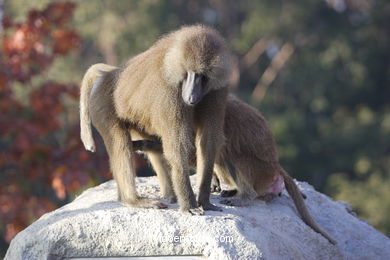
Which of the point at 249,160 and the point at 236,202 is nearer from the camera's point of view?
the point at 236,202

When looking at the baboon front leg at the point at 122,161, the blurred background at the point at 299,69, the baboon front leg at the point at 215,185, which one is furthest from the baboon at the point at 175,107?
the blurred background at the point at 299,69

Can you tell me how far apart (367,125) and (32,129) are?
1206 centimetres

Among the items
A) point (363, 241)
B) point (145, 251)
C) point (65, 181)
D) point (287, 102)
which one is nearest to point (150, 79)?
point (145, 251)

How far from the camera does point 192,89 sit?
602 centimetres

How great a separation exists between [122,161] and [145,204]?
45cm

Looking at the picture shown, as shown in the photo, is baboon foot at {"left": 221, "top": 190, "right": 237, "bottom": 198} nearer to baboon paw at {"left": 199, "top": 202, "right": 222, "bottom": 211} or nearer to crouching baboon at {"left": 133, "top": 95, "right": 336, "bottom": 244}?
crouching baboon at {"left": 133, "top": 95, "right": 336, "bottom": 244}

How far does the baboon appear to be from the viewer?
613 cm

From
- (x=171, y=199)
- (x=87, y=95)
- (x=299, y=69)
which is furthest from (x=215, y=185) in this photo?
(x=299, y=69)

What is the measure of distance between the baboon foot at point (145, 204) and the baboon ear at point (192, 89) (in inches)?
32.3

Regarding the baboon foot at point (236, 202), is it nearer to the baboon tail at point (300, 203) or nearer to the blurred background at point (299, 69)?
the baboon tail at point (300, 203)

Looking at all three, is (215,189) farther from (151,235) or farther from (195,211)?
(151,235)

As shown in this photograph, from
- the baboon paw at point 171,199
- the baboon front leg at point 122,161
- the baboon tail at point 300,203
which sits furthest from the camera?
the baboon tail at point 300,203

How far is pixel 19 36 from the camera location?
1046cm

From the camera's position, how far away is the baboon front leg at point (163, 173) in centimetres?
684
